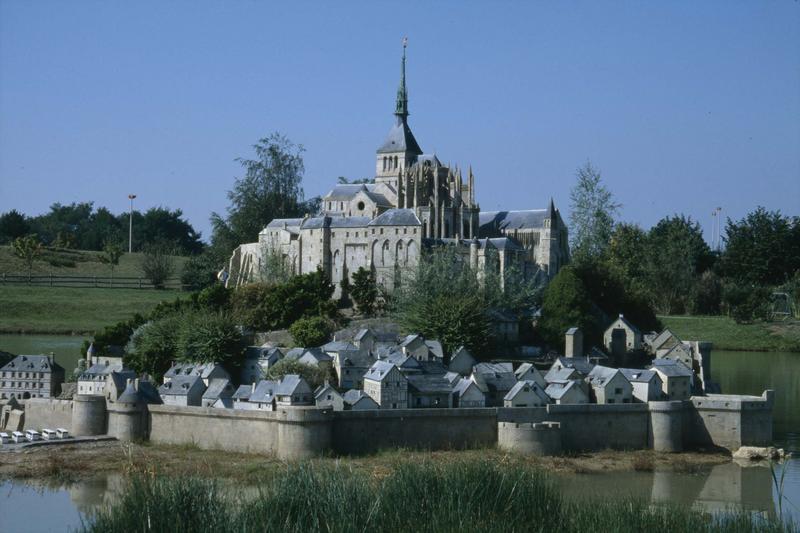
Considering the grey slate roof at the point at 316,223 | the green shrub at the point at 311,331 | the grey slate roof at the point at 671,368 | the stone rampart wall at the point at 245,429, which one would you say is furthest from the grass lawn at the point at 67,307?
the grey slate roof at the point at 671,368

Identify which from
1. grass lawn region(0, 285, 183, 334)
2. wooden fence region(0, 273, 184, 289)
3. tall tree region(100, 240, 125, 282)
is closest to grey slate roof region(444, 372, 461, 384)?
grass lawn region(0, 285, 183, 334)

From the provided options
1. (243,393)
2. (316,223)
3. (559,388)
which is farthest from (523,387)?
(316,223)

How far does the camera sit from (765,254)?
7769 centimetres

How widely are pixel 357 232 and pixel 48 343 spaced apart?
16.6 meters

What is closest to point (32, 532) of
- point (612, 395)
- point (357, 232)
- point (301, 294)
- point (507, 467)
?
point (507, 467)

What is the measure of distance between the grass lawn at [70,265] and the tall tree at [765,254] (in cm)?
3577

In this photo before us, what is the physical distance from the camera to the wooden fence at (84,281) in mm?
76250

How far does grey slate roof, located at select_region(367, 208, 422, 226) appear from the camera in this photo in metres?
53.6

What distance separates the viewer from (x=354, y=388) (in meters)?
40.0

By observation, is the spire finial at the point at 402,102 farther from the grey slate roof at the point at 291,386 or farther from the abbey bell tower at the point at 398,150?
the grey slate roof at the point at 291,386

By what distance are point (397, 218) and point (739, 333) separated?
24.4 metres

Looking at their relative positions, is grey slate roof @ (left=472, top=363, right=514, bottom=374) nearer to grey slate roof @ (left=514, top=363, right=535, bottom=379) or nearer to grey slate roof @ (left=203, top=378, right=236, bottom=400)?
grey slate roof @ (left=514, top=363, right=535, bottom=379)

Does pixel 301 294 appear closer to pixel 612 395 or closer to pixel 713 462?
pixel 612 395

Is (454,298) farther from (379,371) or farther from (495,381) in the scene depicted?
(379,371)
